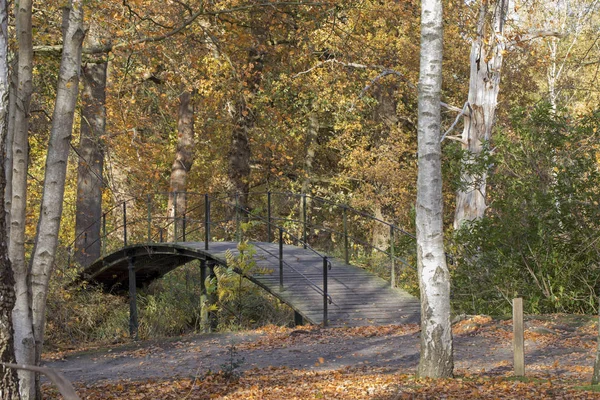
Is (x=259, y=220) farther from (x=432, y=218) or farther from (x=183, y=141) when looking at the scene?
(x=432, y=218)

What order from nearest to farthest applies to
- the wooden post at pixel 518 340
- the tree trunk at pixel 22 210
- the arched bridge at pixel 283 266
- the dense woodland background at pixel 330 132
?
the tree trunk at pixel 22 210 → the wooden post at pixel 518 340 → the dense woodland background at pixel 330 132 → the arched bridge at pixel 283 266

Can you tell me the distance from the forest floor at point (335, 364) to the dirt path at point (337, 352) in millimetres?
13

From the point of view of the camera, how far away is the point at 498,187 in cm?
1272

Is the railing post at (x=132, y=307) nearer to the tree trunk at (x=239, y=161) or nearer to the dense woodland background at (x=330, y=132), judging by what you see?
the dense woodland background at (x=330, y=132)

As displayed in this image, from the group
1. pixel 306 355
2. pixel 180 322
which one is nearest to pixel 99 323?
pixel 180 322

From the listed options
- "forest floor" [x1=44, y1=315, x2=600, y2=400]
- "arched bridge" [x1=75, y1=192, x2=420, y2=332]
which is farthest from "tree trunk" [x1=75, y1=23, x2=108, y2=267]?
"forest floor" [x1=44, y1=315, x2=600, y2=400]

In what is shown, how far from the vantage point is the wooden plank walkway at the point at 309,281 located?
12.7 m

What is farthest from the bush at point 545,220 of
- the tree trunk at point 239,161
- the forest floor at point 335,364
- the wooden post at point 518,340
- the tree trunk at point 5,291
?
the tree trunk at point 239,161

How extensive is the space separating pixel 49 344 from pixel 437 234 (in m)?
9.26

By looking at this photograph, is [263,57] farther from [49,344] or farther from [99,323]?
[49,344]

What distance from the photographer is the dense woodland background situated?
11.8 metres

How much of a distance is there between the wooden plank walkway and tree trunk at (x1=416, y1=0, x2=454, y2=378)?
4.63m

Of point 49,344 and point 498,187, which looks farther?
point 49,344

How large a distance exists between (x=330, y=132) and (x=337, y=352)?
58.1ft
